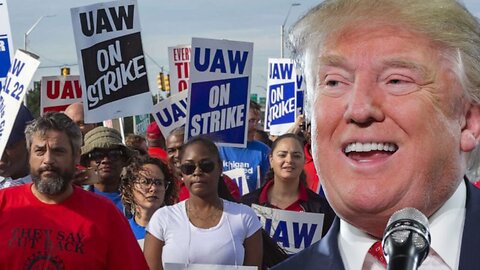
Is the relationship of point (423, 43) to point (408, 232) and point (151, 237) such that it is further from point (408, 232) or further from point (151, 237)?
point (151, 237)

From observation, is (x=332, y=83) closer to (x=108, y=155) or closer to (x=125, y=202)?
(x=125, y=202)

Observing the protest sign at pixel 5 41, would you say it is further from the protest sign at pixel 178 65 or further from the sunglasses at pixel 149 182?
the protest sign at pixel 178 65

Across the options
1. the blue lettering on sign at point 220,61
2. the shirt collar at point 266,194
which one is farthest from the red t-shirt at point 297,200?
the blue lettering on sign at point 220,61

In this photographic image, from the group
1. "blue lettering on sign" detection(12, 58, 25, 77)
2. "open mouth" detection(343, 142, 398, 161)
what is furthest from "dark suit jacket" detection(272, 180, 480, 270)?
"blue lettering on sign" detection(12, 58, 25, 77)

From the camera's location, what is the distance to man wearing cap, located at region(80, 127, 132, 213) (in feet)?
21.4

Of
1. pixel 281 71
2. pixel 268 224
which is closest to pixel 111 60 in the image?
pixel 268 224

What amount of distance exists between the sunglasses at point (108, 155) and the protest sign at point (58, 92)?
4.21m

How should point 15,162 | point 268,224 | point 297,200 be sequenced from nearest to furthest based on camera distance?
point 15,162
point 268,224
point 297,200

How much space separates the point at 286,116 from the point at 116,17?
384cm

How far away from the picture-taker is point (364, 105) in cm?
189

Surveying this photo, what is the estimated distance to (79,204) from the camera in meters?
4.52

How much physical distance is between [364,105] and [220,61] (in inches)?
247

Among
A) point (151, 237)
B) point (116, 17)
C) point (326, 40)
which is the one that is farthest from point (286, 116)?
point (326, 40)

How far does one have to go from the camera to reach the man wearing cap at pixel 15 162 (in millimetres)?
5810
